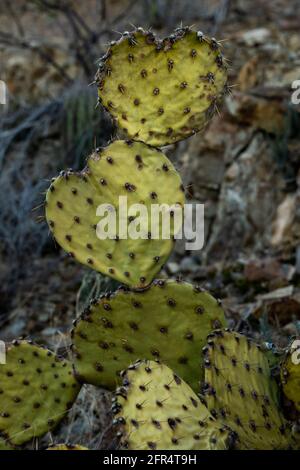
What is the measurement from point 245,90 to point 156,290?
10.2 feet

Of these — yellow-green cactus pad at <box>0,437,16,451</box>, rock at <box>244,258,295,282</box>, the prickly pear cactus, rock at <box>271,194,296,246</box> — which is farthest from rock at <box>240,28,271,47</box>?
the prickly pear cactus

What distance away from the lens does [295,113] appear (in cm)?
504

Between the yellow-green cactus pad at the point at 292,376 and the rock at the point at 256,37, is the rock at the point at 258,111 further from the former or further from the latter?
the yellow-green cactus pad at the point at 292,376

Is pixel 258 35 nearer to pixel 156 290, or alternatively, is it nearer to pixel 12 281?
pixel 12 281

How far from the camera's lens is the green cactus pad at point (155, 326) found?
2586mm

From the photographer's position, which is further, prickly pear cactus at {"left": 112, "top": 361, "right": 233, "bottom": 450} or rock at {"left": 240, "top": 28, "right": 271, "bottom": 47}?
rock at {"left": 240, "top": 28, "right": 271, "bottom": 47}

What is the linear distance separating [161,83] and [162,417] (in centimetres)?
121

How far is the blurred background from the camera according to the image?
13.8ft

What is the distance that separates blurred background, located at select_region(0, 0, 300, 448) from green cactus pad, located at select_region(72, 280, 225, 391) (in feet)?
1.68

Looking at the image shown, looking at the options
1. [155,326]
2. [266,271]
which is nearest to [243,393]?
[155,326]

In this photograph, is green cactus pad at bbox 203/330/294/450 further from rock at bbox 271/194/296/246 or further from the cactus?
rock at bbox 271/194/296/246

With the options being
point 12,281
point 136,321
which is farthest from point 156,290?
point 12,281

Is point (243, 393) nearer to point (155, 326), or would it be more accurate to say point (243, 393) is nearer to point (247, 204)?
point (155, 326)

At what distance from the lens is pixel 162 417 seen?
2150 millimetres
